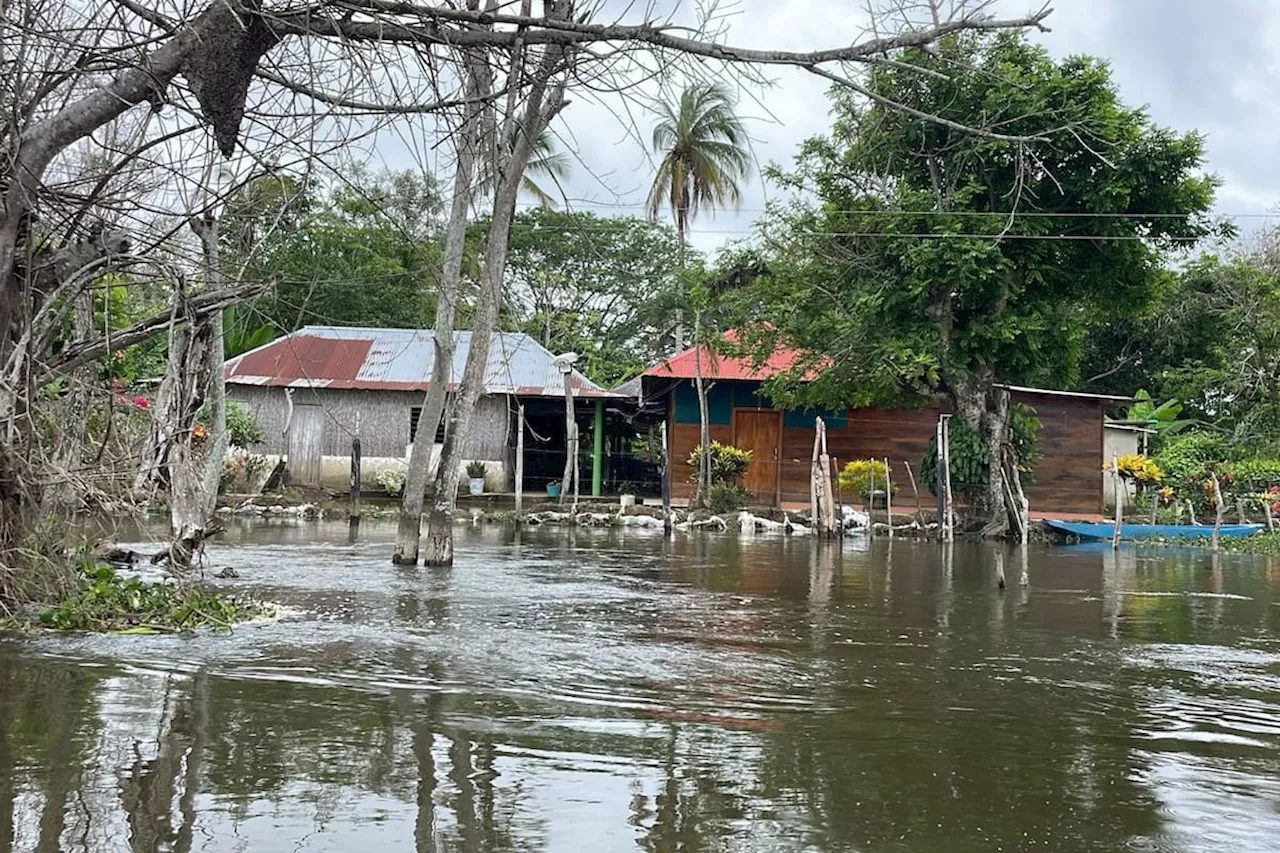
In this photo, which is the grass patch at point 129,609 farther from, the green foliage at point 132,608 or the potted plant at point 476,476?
the potted plant at point 476,476

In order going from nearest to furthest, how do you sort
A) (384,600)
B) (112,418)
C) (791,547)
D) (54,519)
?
(112,418) < (54,519) < (384,600) < (791,547)

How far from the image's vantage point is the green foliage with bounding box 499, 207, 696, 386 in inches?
1524

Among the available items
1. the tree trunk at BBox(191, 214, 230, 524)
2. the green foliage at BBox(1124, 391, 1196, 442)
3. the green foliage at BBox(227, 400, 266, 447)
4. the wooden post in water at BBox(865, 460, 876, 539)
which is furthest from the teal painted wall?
the tree trunk at BBox(191, 214, 230, 524)

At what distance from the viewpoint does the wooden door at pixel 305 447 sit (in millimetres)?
28297

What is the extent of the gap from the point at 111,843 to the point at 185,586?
5471mm

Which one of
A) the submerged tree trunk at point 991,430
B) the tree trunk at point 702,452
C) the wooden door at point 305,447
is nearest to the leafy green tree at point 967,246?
the submerged tree trunk at point 991,430

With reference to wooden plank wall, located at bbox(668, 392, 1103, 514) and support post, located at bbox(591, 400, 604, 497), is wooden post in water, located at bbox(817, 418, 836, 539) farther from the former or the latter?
support post, located at bbox(591, 400, 604, 497)

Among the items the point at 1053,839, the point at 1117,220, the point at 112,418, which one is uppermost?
the point at 1117,220

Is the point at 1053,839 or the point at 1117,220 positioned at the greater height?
the point at 1117,220

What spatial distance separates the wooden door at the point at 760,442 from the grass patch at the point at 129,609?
19.7 m

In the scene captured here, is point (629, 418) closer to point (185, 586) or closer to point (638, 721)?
point (185, 586)

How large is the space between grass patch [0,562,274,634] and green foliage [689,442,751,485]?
59.3ft

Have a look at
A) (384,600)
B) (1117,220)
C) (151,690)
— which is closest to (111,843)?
(151,690)

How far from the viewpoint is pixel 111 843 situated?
13.0 feet
